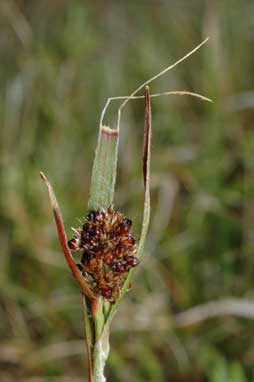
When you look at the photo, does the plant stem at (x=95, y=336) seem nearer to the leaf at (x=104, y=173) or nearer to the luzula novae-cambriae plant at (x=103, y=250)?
the luzula novae-cambriae plant at (x=103, y=250)

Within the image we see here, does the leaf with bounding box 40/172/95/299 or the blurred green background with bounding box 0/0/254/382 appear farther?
the blurred green background with bounding box 0/0/254/382

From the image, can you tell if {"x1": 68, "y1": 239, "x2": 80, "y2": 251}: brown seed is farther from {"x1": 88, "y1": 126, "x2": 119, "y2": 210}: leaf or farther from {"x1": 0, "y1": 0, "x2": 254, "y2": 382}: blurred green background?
{"x1": 0, "y1": 0, "x2": 254, "y2": 382}: blurred green background

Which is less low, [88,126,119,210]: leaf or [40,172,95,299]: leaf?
[88,126,119,210]: leaf

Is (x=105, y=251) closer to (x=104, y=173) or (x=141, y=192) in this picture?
(x=104, y=173)

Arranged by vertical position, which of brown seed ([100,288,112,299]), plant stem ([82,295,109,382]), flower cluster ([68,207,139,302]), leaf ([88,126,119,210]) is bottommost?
plant stem ([82,295,109,382])

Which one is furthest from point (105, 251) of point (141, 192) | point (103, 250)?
point (141, 192)

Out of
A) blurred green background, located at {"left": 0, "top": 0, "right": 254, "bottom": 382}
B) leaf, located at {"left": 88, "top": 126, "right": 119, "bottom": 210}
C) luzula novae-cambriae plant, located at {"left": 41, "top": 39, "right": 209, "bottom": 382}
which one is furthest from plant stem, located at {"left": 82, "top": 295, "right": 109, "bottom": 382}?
blurred green background, located at {"left": 0, "top": 0, "right": 254, "bottom": 382}

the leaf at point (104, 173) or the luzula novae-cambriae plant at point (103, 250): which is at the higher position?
the leaf at point (104, 173)

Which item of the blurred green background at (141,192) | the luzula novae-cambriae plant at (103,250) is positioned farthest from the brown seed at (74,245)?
the blurred green background at (141,192)
